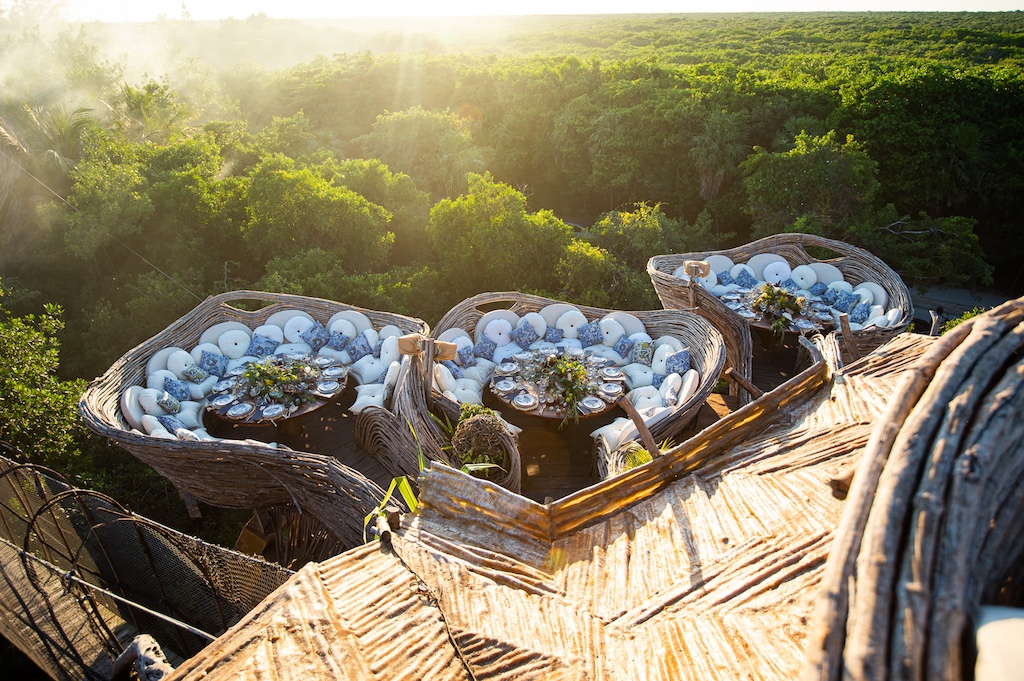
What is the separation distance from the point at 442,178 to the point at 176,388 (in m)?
10.9

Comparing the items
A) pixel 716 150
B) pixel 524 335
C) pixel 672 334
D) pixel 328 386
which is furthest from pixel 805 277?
pixel 716 150

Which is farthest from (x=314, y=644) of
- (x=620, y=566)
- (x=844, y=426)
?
(x=844, y=426)

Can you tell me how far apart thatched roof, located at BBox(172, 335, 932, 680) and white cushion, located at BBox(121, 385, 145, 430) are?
4700 millimetres

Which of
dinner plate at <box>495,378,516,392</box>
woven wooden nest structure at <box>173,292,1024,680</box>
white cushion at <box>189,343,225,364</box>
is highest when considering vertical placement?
woven wooden nest structure at <box>173,292,1024,680</box>

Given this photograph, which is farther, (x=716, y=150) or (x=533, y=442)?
(x=716, y=150)

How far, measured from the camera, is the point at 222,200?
12.3 m

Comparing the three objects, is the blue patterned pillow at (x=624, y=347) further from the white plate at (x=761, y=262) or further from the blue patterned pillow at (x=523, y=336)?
the white plate at (x=761, y=262)

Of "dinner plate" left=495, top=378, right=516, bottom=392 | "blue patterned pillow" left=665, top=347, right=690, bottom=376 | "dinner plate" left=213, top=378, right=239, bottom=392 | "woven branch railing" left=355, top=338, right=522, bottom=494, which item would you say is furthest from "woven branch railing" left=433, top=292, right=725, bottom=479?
"dinner plate" left=213, top=378, right=239, bottom=392

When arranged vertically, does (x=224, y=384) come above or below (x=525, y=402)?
above

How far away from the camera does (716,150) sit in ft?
55.3

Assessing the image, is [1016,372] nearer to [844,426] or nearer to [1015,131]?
[844,426]

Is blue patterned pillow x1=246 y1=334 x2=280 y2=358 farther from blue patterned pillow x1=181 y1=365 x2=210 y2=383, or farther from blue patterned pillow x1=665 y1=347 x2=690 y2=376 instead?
blue patterned pillow x1=665 y1=347 x2=690 y2=376

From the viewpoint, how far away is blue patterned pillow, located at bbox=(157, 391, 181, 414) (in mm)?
6352

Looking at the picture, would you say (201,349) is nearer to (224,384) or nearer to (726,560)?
(224,384)
